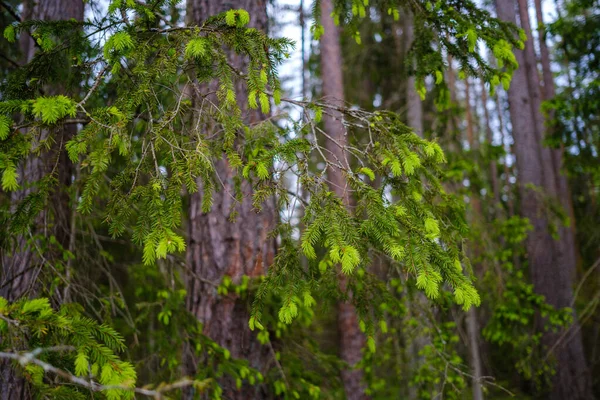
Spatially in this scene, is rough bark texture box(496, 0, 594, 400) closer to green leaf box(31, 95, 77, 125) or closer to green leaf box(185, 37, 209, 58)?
green leaf box(185, 37, 209, 58)

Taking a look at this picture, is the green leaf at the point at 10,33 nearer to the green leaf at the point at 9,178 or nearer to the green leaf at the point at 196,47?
the green leaf at the point at 9,178

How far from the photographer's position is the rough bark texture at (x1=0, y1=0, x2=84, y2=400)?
385 centimetres

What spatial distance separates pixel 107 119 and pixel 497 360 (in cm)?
1445

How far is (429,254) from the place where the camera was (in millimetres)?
2742

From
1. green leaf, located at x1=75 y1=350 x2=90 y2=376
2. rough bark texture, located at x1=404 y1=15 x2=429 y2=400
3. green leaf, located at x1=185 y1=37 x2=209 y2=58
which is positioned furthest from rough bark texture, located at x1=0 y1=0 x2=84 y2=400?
rough bark texture, located at x1=404 y1=15 x2=429 y2=400

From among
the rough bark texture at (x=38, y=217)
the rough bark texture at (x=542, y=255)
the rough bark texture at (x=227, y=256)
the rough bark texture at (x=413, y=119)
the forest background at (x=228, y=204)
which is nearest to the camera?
the forest background at (x=228, y=204)

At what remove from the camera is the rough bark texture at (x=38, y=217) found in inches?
152

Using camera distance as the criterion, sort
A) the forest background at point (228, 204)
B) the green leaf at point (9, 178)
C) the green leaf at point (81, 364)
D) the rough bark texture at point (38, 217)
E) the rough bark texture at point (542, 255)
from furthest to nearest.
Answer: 1. the rough bark texture at point (542, 255)
2. the rough bark texture at point (38, 217)
3. the forest background at point (228, 204)
4. the green leaf at point (9, 178)
5. the green leaf at point (81, 364)

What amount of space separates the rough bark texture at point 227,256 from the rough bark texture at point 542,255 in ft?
20.7

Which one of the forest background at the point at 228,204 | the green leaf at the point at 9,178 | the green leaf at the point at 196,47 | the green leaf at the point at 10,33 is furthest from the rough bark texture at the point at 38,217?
the green leaf at the point at 196,47

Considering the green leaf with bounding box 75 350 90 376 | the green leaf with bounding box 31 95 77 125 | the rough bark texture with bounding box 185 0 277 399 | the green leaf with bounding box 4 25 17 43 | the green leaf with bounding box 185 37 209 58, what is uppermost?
the green leaf with bounding box 4 25 17 43

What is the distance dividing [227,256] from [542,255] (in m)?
6.94

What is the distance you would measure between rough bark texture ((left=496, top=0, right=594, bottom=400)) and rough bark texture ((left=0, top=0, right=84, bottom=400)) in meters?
7.47

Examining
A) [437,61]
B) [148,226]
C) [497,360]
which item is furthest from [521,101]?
[148,226]
